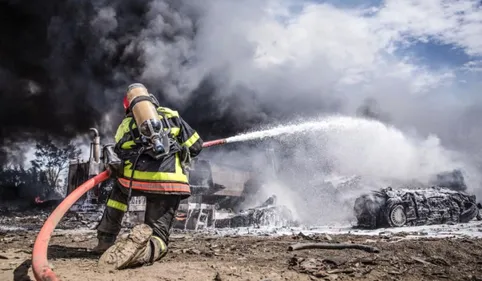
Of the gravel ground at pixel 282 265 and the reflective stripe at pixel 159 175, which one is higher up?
the reflective stripe at pixel 159 175

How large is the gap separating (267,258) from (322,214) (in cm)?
1216

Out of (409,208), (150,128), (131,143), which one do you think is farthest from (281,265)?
(409,208)

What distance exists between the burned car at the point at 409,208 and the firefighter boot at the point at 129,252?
31.5ft

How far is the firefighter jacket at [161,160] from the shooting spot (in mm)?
3447

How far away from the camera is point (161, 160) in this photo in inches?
138

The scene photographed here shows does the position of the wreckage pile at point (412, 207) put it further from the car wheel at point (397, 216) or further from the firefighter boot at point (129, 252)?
the firefighter boot at point (129, 252)

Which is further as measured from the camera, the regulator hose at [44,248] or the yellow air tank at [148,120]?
the yellow air tank at [148,120]

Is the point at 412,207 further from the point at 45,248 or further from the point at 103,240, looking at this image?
the point at 45,248

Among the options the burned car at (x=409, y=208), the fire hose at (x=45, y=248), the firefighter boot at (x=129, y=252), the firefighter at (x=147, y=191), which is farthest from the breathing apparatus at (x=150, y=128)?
the burned car at (x=409, y=208)

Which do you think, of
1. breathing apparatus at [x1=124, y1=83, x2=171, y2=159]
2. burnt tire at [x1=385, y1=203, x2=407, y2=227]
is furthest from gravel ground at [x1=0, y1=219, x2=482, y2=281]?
burnt tire at [x1=385, y1=203, x2=407, y2=227]

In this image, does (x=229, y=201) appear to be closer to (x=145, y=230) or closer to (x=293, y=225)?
(x=293, y=225)

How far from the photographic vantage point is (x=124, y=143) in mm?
3699

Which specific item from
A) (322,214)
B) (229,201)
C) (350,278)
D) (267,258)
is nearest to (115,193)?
(267,258)

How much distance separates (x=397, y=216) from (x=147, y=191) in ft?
32.9
